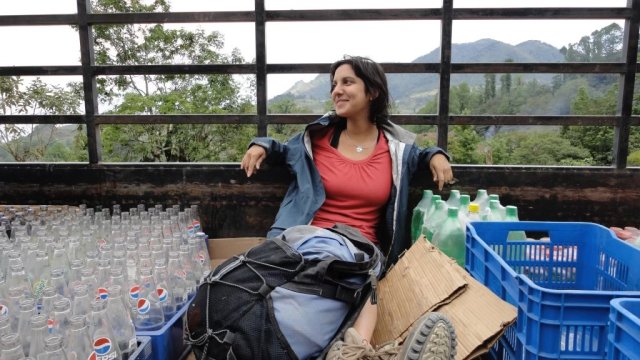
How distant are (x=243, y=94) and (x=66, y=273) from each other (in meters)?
6.99

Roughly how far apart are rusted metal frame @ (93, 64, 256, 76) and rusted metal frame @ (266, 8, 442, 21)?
1.27 feet

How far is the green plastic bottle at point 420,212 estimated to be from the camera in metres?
2.39

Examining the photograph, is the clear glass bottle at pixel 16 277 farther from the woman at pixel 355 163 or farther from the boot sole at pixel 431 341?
the boot sole at pixel 431 341

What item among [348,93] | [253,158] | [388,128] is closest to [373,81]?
[348,93]

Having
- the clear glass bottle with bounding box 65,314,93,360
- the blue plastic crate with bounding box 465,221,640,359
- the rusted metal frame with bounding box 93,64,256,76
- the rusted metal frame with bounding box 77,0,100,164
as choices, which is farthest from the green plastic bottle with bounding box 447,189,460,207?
the rusted metal frame with bounding box 77,0,100,164

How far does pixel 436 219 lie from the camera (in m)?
2.22

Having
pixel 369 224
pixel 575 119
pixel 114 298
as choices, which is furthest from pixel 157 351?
pixel 575 119

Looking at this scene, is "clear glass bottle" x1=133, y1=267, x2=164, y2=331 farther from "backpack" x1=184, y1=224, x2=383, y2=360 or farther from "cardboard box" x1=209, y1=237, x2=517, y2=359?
"cardboard box" x1=209, y1=237, x2=517, y2=359

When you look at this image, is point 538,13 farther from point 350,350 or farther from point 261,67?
point 350,350

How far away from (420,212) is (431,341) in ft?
4.33

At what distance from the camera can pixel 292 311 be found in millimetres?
1402

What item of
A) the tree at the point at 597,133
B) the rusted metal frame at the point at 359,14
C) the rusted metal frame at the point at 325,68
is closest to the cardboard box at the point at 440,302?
the rusted metal frame at the point at 325,68

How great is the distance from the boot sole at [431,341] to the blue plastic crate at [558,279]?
0.20m

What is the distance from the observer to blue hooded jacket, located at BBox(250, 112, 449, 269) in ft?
7.20
